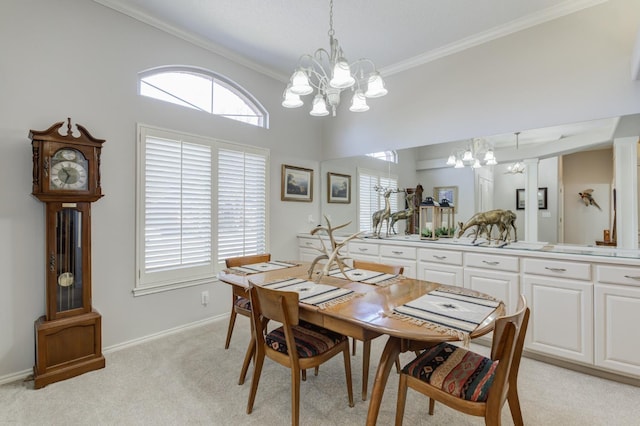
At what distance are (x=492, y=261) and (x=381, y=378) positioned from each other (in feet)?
6.04

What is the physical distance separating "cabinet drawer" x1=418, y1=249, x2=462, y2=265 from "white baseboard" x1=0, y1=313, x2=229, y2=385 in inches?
93.4

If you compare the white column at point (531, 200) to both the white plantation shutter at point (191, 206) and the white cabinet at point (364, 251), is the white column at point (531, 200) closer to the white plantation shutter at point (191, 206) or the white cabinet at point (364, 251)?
the white cabinet at point (364, 251)

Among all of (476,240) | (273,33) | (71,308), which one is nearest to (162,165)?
(71,308)

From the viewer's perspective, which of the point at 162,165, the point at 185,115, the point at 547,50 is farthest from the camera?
the point at 185,115

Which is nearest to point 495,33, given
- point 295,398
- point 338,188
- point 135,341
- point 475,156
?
point 475,156

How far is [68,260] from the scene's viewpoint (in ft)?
7.83

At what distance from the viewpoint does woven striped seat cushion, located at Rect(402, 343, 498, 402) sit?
1.37 m

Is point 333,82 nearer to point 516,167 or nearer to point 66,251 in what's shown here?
point 516,167

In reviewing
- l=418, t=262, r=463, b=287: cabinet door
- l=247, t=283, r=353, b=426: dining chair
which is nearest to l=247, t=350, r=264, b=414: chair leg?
l=247, t=283, r=353, b=426: dining chair

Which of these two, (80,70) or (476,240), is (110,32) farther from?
(476,240)

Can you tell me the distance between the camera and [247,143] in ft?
12.5

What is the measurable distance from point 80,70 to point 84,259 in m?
1.60

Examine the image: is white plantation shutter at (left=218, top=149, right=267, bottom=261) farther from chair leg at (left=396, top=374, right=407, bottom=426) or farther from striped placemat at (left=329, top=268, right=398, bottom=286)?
chair leg at (left=396, top=374, right=407, bottom=426)

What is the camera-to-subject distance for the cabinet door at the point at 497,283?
2677mm
